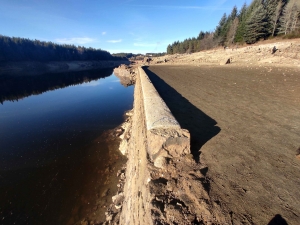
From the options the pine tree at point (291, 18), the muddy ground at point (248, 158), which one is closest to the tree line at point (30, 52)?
the muddy ground at point (248, 158)

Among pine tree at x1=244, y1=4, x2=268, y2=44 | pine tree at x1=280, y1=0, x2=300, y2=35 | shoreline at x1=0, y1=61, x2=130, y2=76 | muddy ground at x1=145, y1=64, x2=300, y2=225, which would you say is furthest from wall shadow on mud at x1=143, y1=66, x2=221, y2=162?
shoreline at x1=0, y1=61, x2=130, y2=76

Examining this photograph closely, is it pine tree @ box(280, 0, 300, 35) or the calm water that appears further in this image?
pine tree @ box(280, 0, 300, 35)

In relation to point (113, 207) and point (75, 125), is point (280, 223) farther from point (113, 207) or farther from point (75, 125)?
point (75, 125)

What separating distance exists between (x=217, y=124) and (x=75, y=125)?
10.6 meters

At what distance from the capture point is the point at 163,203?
2.62 meters

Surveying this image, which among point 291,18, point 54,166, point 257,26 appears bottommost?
point 54,166

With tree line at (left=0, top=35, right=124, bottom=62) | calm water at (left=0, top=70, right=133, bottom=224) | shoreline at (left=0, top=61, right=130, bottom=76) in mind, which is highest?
tree line at (left=0, top=35, right=124, bottom=62)

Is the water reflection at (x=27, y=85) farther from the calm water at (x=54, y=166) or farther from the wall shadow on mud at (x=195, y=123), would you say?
the wall shadow on mud at (x=195, y=123)

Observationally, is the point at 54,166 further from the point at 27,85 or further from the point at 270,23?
the point at 270,23

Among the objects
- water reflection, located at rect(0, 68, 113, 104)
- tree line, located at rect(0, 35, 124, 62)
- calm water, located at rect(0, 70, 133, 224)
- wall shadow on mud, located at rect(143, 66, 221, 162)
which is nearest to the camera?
wall shadow on mud, located at rect(143, 66, 221, 162)

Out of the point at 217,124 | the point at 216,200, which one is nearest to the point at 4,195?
the point at 216,200

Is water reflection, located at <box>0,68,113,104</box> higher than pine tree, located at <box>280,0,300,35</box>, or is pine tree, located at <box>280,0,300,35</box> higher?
pine tree, located at <box>280,0,300,35</box>

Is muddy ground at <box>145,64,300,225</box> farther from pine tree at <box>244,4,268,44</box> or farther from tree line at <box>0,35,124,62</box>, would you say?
tree line at <box>0,35,124,62</box>

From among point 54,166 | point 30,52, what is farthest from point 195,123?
point 30,52
